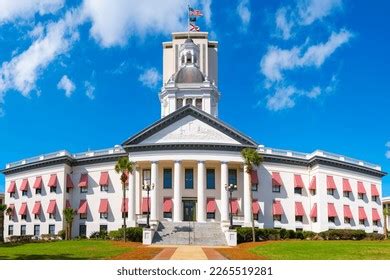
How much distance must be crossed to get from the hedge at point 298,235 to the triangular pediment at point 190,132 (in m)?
7.68

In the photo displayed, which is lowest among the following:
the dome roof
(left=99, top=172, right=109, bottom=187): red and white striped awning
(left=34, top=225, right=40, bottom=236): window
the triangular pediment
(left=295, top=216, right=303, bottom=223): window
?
(left=34, top=225, right=40, bottom=236): window

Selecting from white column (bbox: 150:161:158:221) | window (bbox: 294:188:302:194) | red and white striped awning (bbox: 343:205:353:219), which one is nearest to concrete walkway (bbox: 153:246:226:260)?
white column (bbox: 150:161:158:221)

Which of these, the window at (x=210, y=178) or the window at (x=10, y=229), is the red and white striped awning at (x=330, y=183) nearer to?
the window at (x=210, y=178)

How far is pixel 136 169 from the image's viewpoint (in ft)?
158

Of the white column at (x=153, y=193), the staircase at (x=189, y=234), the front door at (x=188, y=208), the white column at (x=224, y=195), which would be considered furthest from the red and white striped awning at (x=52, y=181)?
the white column at (x=224, y=195)

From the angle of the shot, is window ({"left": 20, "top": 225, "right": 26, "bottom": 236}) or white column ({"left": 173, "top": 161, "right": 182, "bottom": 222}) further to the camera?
window ({"left": 20, "top": 225, "right": 26, "bottom": 236})

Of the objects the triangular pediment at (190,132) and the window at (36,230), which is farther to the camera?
the window at (36,230)

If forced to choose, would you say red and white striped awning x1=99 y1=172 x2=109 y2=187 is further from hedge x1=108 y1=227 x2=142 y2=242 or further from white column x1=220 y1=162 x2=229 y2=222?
white column x1=220 y1=162 x2=229 y2=222

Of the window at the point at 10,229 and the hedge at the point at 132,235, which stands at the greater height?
the window at the point at 10,229

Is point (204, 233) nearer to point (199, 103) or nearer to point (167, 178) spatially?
point (167, 178)

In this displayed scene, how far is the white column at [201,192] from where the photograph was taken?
46562mm

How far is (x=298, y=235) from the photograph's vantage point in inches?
1842

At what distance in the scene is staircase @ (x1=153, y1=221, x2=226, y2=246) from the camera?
37.9 meters

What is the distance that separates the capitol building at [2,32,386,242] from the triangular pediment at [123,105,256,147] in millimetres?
83
